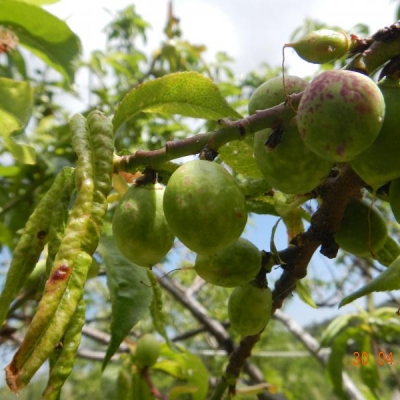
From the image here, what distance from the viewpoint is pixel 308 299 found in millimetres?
1440

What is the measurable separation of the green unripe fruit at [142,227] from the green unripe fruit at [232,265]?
4.0 inches

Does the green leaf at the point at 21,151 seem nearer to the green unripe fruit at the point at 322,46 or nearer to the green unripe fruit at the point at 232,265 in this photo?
the green unripe fruit at the point at 232,265

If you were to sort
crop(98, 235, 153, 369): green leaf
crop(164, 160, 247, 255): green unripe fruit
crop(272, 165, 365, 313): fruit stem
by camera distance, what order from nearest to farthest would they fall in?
crop(164, 160, 247, 255): green unripe fruit, crop(272, 165, 365, 313): fruit stem, crop(98, 235, 153, 369): green leaf

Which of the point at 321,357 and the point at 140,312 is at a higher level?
the point at 140,312

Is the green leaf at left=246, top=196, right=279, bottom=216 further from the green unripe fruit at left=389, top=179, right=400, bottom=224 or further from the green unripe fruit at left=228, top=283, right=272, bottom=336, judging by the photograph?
the green unripe fruit at left=389, top=179, right=400, bottom=224

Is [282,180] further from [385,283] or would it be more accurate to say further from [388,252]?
[388,252]

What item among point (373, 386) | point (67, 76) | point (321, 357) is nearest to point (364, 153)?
point (67, 76)

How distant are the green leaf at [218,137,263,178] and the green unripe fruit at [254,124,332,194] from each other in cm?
21

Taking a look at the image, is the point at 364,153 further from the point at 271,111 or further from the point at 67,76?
the point at 67,76

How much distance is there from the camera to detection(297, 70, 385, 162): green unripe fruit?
0.78 meters

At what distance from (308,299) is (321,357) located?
6.61 ft

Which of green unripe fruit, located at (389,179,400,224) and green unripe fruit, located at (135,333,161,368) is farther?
green unripe fruit, located at (135,333,161,368)

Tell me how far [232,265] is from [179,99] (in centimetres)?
40

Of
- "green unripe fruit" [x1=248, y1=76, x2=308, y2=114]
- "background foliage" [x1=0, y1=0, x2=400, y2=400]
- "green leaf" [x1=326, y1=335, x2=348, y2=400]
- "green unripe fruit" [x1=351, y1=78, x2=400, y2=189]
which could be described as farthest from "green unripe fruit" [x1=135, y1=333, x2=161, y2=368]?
"green unripe fruit" [x1=351, y1=78, x2=400, y2=189]
